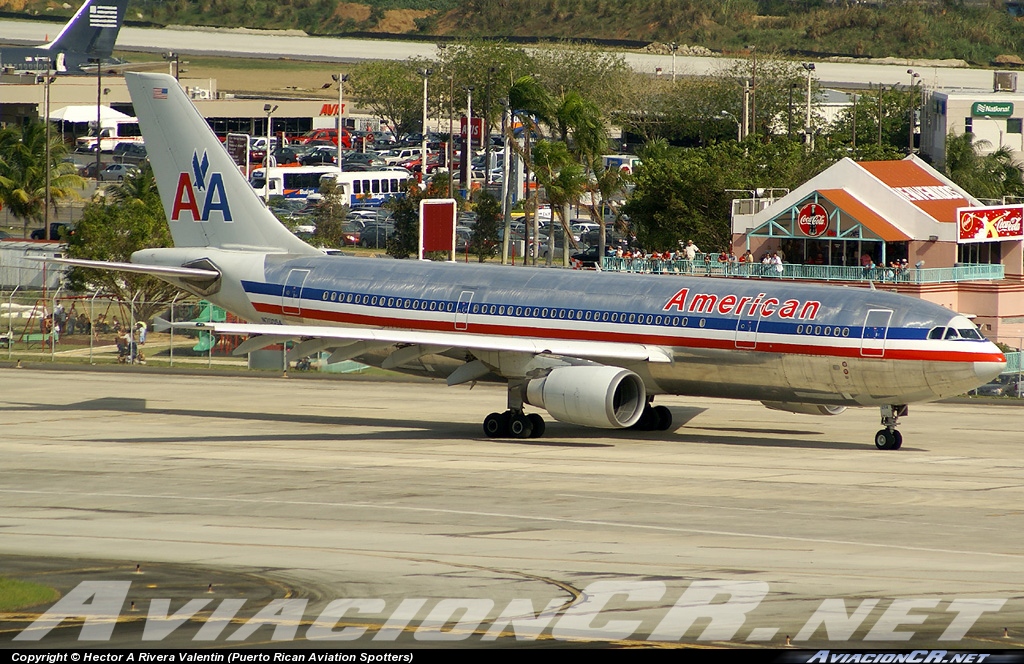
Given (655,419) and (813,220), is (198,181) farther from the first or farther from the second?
(813,220)

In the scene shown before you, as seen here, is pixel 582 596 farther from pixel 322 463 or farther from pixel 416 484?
pixel 322 463

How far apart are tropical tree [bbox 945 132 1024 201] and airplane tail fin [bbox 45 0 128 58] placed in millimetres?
93757

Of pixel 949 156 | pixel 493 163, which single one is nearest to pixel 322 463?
pixel 949 156

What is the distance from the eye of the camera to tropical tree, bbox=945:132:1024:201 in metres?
91.6

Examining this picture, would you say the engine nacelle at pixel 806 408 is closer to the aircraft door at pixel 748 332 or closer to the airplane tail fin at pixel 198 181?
the aircraft door at pixel 748 332

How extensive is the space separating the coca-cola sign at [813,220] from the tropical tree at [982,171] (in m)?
24.6

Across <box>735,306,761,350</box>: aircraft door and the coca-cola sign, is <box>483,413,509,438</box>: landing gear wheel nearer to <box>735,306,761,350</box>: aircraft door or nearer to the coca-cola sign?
<box>735,306,761,350</box>: aircraft door

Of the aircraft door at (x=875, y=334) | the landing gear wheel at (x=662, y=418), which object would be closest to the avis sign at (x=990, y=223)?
the landing gear wheel at (x=662, y=418)

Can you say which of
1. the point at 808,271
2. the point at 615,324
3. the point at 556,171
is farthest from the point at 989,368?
the point at 556,171

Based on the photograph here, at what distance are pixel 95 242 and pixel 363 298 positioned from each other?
27121 millimetres

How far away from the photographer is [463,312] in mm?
39812

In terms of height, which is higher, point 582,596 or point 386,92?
point 386,92

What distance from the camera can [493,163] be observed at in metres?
145

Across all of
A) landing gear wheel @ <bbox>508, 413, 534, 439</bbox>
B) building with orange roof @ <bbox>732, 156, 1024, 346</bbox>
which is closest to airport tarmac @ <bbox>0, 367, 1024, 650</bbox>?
landing gear wheel @ <bbox>508, 413, 534, 439</bbox>
